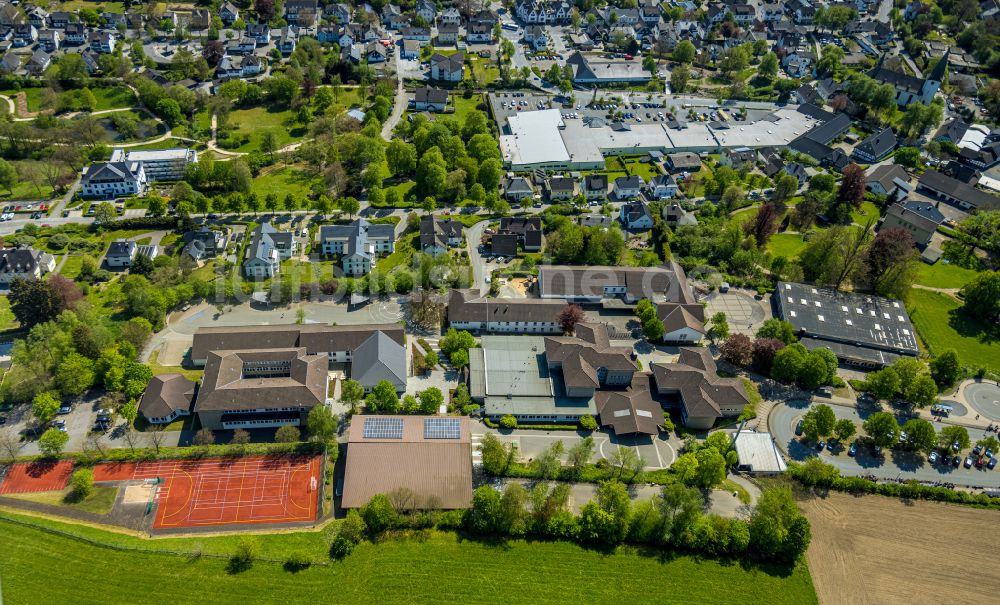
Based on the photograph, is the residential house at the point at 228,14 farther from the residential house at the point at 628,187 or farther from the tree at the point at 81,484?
the tree at the point at 81,484

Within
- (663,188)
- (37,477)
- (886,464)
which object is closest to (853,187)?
(663,188)

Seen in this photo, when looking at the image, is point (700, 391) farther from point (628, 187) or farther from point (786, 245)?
point (628, 187)

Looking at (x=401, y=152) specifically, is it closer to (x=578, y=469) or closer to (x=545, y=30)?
(x=578, y=469)

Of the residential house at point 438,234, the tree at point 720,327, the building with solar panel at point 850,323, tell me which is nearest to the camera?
the tree at point 720,327

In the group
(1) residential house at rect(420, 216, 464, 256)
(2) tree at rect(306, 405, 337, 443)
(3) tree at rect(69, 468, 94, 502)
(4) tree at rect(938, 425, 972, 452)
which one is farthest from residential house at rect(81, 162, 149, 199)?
(4) tree at rect(938, 425, 972, 452)

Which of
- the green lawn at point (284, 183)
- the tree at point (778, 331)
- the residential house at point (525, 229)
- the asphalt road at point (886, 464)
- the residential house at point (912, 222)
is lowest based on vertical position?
the green lawn at point (284, 183)

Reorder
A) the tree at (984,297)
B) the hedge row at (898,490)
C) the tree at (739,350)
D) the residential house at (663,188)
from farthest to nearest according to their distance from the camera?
1. the residential house at (663,188)
2. the tree at (984,297)
3. the tree at (739,350)
4. the hedge row at (898,490)

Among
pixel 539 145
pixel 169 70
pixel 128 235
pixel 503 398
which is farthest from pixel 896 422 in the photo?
pixel 169 70

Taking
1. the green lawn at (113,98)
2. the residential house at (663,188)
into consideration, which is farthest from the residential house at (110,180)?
the residential house at (663,188)
